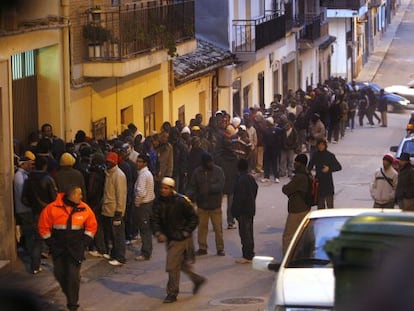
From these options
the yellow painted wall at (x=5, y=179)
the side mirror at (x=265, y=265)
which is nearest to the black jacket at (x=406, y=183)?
the yellow painted wall at (x=5, y=179)

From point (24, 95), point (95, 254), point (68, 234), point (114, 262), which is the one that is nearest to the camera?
point (68, 234)

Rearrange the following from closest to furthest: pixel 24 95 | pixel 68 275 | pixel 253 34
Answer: pixel 68 275 < pixel 24 95 < pixel 253 34

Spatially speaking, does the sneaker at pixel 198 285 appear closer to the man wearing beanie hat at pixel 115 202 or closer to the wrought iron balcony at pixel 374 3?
the man wearing beanie hat at pixel 115 202

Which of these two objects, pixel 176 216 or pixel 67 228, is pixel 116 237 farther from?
pixel 67 228

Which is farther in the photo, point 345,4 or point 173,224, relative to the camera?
point 345,4

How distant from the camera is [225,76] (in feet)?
99.9

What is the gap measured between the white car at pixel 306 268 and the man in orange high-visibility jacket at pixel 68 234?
9.15ft

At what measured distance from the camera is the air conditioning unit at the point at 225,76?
30344 millimetres

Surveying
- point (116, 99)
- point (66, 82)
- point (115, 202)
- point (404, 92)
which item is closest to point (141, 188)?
point (115, 202)

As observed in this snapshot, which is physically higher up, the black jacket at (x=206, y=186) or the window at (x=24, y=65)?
the window at (x=24, y=65)

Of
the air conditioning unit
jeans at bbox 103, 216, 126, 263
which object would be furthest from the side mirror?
the air conditioning unit

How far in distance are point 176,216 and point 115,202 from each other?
244 cm

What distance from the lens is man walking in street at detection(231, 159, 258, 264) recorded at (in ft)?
48.1

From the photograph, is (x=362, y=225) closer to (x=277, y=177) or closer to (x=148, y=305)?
(x=148, y=305)
